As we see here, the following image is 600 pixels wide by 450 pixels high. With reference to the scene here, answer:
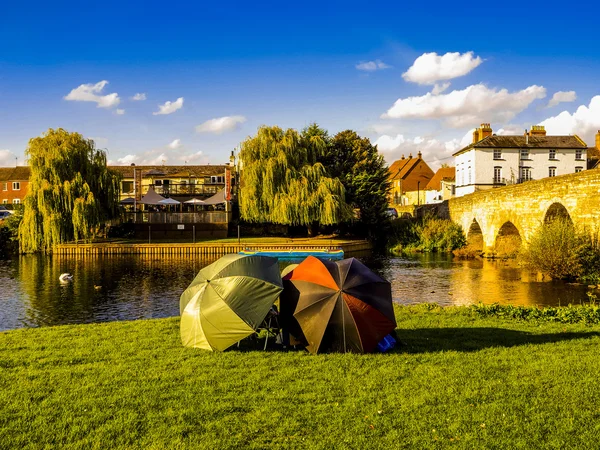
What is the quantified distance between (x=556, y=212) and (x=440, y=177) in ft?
182

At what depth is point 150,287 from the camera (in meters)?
26.0

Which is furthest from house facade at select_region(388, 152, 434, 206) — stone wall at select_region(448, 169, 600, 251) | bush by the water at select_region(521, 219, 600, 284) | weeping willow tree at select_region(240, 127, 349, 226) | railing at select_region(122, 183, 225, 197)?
bush by the water at select_region(521, 219, 600, 284)

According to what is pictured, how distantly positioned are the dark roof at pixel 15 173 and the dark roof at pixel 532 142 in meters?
70.3

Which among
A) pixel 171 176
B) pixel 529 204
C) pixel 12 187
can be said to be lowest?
pixel 529 204

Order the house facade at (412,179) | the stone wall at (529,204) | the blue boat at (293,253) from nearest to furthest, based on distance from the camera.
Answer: the stone wall at (529,204), the blue boat at (293,253), the house facade at (412,179)

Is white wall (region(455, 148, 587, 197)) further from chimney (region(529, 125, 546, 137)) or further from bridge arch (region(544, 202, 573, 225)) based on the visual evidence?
bridge arch (region(544, 202, 573, 225))

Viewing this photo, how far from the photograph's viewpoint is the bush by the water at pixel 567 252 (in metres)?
24.1

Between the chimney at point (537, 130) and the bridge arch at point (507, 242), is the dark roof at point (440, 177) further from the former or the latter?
the bridge arch at point (507, 242)

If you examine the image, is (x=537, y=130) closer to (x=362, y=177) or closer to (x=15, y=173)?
(x=362, y=177)

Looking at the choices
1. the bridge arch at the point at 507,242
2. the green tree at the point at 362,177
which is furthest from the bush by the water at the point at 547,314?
the green tree at the point at 362,177

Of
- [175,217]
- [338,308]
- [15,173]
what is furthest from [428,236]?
[15,173]

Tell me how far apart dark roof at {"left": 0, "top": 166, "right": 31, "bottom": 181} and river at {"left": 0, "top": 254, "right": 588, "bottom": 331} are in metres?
51.0

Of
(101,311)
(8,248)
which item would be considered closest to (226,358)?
(101,311)

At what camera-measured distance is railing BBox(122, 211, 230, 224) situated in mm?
52469
